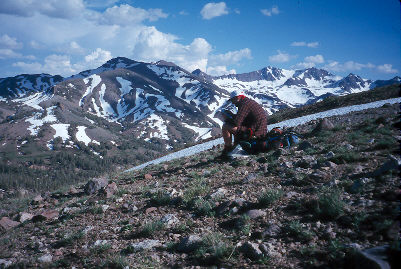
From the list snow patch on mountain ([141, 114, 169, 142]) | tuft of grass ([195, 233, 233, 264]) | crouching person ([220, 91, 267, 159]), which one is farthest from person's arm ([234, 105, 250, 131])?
snow patch on mountain ([141, 114, 169, 142])

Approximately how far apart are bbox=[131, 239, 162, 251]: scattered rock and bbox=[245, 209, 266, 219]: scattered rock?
158 cm

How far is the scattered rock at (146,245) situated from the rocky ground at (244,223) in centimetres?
2

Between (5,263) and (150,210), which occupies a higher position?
(150,210)

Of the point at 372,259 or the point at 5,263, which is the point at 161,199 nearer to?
the point at 5,263

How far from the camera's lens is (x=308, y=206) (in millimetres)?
3861

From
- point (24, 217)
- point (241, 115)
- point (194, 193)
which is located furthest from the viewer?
point (241, 115)

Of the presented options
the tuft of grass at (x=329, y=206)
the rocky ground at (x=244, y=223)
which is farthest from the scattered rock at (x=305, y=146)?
the tuft of grass at (x=329, y=206)

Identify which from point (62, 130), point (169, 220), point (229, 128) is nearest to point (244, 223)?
point (169, 220)

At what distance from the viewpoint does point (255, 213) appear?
3.96 m

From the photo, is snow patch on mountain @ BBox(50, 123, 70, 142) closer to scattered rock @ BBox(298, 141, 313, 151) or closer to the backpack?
the backpack

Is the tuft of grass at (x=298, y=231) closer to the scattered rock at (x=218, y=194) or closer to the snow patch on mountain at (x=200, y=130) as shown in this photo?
the scattered rock at (x=218, y=194)

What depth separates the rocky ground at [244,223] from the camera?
290 cm

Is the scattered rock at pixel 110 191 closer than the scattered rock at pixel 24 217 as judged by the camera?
No

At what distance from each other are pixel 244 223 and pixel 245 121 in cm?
482
